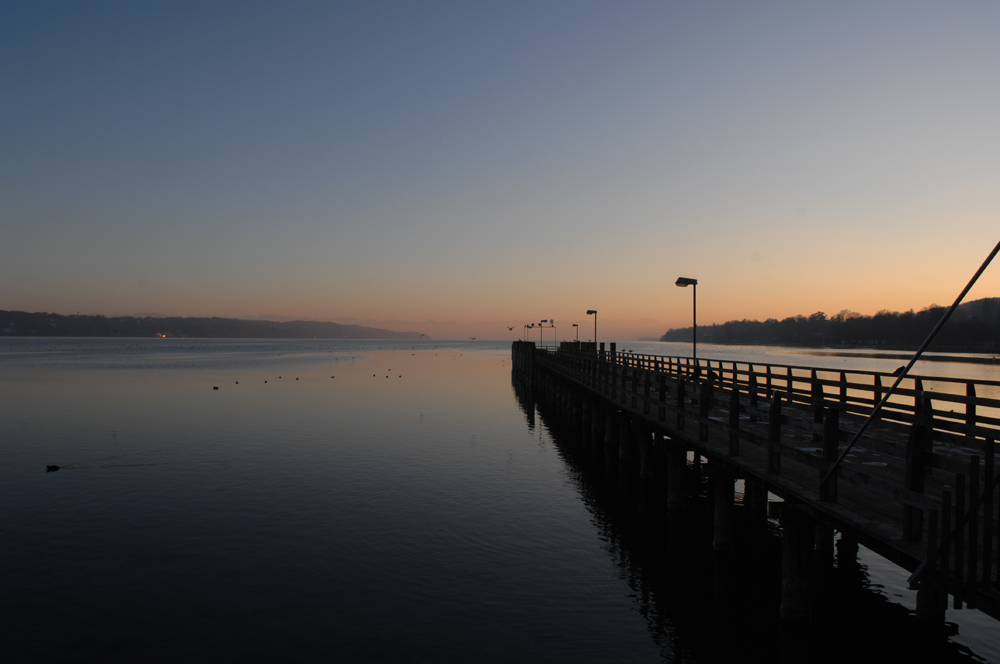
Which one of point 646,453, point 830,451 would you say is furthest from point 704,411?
point 646,453

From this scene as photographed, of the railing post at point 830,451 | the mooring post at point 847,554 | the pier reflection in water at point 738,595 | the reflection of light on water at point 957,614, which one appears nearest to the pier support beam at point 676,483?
the pier reflection in water at point 738,595

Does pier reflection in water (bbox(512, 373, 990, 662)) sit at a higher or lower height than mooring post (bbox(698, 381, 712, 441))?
lower

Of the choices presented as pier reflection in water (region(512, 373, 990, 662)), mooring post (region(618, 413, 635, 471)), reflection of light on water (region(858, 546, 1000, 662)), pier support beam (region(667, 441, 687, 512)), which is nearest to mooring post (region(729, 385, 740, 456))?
pier reflection in water (region(512, 373, 990, 662))

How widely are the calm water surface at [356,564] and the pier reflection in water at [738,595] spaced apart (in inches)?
2.7

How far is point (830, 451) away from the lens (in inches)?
335

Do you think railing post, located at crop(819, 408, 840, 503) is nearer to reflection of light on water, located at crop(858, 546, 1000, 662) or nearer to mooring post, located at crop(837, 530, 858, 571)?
reflection of light on water, located at crop(858, 546, 1000, 662)

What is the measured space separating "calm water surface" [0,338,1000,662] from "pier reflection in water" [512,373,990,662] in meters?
0.07

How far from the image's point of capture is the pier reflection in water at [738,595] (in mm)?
9539

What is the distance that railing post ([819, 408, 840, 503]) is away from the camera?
27.6 feet

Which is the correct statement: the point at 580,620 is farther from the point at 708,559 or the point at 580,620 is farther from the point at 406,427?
the point at 406,427

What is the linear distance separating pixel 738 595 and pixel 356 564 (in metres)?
7.48

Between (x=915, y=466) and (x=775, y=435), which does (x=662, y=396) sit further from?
(x=915, y=466)

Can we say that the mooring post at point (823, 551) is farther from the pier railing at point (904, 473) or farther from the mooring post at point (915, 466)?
the mooring post at point (915, 466)

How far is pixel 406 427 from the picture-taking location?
1265 inches
